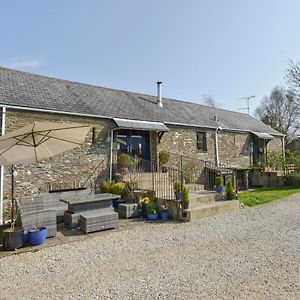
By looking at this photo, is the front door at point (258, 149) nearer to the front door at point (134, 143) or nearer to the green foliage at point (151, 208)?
the front door at point (134, 143)

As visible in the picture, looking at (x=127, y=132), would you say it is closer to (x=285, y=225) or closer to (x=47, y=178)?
(x=47, y=178)

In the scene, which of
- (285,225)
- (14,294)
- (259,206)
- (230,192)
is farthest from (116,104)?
(14,294)

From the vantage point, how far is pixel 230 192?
1135cm

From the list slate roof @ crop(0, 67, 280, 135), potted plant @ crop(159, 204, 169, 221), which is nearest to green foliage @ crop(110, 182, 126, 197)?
potted plant @ crop(159, 204, 169, 221)

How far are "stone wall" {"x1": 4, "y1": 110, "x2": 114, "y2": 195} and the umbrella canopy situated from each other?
2.90 meters

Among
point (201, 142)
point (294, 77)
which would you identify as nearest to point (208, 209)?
point (201, 142)

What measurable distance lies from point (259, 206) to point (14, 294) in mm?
9769

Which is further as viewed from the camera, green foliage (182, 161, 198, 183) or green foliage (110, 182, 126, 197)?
green foliage (182, 161, 198, 183)

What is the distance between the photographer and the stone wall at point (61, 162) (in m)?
9.86

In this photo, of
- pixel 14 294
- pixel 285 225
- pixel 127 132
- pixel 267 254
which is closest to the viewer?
pixel 14 294

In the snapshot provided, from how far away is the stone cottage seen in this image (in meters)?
10.3

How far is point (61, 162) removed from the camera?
1086 cm

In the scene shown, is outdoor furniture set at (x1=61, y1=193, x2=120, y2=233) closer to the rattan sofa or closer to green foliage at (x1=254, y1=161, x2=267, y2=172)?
the rattan sofa

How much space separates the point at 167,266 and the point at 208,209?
490 centimetres
